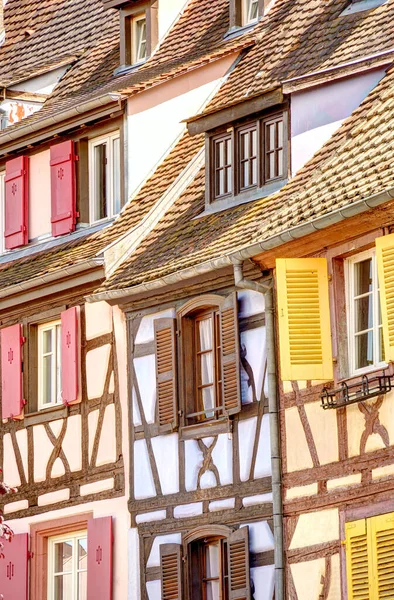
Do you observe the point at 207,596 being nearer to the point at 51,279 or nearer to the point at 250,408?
the point at 250,408

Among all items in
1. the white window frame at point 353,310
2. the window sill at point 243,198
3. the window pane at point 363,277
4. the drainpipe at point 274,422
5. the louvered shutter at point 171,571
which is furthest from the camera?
the window sill at point 243,198

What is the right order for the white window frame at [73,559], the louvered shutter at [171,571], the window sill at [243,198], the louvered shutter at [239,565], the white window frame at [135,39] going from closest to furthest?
1. the louvered shutter at [239,565]
2. the louvered shutter at [171,571]
3. the window sill at [243,198]
4. the white window frame at [73,559]
5. the white window frame at [135,39]

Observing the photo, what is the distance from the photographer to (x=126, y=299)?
2467 centimetres

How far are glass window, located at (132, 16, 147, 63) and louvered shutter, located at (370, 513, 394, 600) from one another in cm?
1001

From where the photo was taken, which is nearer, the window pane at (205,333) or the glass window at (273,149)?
the window pane at (205,333)

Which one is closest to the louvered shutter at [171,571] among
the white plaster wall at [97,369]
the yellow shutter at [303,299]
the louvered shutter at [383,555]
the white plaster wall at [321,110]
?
the white plaster wall at [97,369]

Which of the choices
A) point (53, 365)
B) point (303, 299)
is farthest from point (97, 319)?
point (303, 299)

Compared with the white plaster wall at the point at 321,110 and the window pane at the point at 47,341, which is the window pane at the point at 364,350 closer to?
the white plaster wall at the point at 321,110

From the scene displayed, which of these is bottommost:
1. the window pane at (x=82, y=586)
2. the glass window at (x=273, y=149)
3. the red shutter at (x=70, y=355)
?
the window pane at (x=82, y=586)

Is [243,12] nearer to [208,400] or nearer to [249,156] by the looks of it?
[249,156]

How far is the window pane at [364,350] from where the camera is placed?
2102cm

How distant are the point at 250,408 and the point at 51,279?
4.04 meters

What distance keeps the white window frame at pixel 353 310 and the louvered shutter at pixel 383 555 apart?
1426mm

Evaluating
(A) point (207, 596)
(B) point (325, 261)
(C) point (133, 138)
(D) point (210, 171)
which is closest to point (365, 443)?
(B) point (325, 261)
